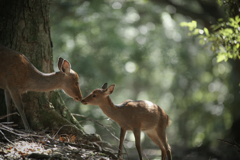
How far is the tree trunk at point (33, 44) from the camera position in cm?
420

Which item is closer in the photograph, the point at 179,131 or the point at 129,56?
the point at 179,131

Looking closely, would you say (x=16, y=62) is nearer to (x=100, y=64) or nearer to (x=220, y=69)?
(x=100, y=64)

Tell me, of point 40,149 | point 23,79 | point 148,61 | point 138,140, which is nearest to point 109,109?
point 138,140

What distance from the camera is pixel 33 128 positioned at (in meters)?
4.09

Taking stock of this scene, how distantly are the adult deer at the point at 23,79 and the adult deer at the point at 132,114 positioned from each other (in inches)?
13.4

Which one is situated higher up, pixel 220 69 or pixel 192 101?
pixel 220 69

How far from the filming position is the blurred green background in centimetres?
1040

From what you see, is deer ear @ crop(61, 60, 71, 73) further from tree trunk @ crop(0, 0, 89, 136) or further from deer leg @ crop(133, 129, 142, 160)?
deer leg @ crop(133, 129, 142, 160)

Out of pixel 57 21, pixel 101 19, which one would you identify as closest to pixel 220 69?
pixel 101 19

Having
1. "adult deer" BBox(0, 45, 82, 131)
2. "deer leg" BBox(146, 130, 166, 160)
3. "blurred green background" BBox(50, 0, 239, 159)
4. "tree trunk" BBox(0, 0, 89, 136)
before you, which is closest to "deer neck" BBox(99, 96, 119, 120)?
"adult deer" BBox(0, 45, 82, 131)

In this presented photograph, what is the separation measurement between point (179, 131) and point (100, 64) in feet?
15.8

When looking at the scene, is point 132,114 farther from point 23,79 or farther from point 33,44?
point 33,44

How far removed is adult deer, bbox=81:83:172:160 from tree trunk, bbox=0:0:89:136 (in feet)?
2.85

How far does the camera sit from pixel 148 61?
47.0ft
